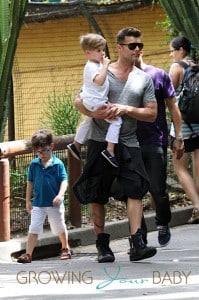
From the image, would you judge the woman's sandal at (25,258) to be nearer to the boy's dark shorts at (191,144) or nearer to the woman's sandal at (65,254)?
the woman's sandal at (65,254)

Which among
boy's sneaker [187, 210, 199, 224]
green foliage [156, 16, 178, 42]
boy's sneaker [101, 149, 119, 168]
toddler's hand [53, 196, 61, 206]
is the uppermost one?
green foliage [156, 16, 178, 42]

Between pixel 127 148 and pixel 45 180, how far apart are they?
177 centimetres

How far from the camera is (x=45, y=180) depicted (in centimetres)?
984

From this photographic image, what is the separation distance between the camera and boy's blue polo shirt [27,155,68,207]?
32.2 feet

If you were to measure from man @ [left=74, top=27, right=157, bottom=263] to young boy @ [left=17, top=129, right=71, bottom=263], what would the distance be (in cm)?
140

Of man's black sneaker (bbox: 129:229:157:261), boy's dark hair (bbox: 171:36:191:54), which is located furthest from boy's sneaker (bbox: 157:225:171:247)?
boy's dark hair (bbox: 171:36:191:54)

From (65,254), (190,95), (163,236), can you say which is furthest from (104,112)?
(190,95)

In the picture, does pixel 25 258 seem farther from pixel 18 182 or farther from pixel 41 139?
pixel 18 182

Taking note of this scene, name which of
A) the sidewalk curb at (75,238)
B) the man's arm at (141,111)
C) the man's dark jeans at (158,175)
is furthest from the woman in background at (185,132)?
the man's arm at (141,111)

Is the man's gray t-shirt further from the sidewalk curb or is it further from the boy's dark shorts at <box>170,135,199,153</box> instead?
the boy's dark shorts at <box>170,135,199,153</box>

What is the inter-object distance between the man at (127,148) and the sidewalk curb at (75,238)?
Answer: 1861mm

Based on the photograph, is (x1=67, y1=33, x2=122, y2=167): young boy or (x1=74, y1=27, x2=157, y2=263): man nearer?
(x1=67, y1=33, x2=122, y2=167): young boy

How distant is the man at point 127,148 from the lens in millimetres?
8258

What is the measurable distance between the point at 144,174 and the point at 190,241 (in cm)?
227
